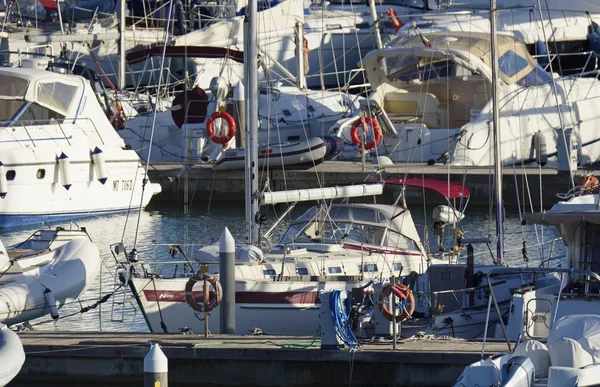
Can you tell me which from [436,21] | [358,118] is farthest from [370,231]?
[436,21]

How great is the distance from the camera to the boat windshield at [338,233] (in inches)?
789

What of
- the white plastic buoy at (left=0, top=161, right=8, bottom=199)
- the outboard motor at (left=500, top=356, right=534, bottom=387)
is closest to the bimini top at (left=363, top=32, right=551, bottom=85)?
the white plastic buoy at (left=0, top=161, right=8, bottom=199)

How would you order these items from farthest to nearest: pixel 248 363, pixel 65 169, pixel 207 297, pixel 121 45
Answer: pixel 121 45
pixel 65 169
pixel 207 297
pixel 248 363

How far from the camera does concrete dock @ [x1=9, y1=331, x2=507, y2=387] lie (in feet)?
48.9

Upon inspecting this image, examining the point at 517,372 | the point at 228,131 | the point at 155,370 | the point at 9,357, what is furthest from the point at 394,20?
the point at 155,370

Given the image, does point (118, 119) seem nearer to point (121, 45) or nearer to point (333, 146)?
point (121, 45)

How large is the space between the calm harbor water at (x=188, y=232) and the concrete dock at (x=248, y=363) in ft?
14.7

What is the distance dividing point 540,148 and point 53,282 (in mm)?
15831

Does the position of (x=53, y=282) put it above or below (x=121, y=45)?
below

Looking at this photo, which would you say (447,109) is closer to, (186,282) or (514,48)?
(514,48)

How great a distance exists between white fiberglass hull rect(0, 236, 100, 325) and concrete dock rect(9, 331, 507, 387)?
2825 millimetres

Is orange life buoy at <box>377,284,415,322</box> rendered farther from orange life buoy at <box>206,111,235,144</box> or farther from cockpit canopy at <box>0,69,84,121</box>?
orange life buoy at <box>206,111,235,144</box>

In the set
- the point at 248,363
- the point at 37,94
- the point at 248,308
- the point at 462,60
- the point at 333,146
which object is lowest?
the point at 248,363

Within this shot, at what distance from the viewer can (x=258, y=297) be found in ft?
59.0
